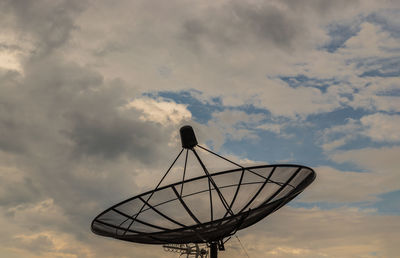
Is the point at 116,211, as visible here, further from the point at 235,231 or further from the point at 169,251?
the point at 169,251

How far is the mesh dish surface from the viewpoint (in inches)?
774

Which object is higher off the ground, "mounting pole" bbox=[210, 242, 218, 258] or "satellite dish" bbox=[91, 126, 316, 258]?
"satellite dish" bbox=[91, 126, 316, 258]

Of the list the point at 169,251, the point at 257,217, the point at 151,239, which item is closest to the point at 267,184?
the point at 257,217

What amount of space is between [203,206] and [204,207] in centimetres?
11

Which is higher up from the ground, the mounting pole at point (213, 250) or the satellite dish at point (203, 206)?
the satellite dish at point (203, 206)

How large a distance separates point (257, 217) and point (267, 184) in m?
1.82

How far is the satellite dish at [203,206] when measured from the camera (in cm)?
1955

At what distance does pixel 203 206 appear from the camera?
2430 centimetres

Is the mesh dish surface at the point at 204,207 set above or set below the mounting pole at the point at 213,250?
above

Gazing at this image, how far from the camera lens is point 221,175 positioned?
23922 millimetres

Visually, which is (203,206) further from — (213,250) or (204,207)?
(213,250)

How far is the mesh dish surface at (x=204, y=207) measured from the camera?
19.7m

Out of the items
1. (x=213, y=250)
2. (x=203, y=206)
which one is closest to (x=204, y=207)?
(x=203, y=206)

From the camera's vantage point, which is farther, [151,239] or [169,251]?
[169,251]
